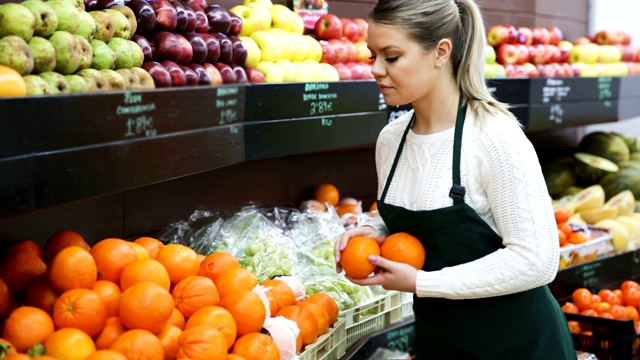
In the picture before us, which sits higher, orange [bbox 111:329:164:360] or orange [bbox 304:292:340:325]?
orange [bbox 111:329:164:360]

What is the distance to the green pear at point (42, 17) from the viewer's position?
7.47 ft

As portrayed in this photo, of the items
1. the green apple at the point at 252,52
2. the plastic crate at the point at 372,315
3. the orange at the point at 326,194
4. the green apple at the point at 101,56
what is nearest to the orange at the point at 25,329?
the green apple at the point at 101,56

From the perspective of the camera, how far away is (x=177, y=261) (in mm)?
2545

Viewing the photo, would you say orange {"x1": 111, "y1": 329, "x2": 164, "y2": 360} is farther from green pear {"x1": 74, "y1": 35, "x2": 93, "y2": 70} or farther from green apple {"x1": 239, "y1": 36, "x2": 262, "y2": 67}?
green apple {"x1": 239, "y1": 36, "x2": 262, "y2": 67}

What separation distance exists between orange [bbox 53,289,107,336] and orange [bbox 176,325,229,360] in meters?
0.22

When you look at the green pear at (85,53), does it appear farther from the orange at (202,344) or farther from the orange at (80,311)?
the orange at (202,344)

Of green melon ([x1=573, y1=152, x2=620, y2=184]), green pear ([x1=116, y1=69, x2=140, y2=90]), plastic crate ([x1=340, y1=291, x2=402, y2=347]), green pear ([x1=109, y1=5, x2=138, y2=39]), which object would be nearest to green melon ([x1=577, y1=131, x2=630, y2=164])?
green melon ([x1=573, y1=152, x2=620, y2=184])

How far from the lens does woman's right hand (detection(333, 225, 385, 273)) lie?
267cm

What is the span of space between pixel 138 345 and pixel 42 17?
921 millimetres

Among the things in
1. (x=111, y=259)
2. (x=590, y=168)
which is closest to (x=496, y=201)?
(x=111, y=259)

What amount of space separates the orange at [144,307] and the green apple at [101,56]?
30.2 inches

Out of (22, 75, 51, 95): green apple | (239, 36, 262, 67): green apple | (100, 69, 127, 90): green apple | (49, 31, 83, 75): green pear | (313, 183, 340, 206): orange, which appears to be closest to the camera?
(22, 75, 51, 95): green apple

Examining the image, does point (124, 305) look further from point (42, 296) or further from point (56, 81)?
point (56, 81)

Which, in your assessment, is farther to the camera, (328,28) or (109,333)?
(328,28)
